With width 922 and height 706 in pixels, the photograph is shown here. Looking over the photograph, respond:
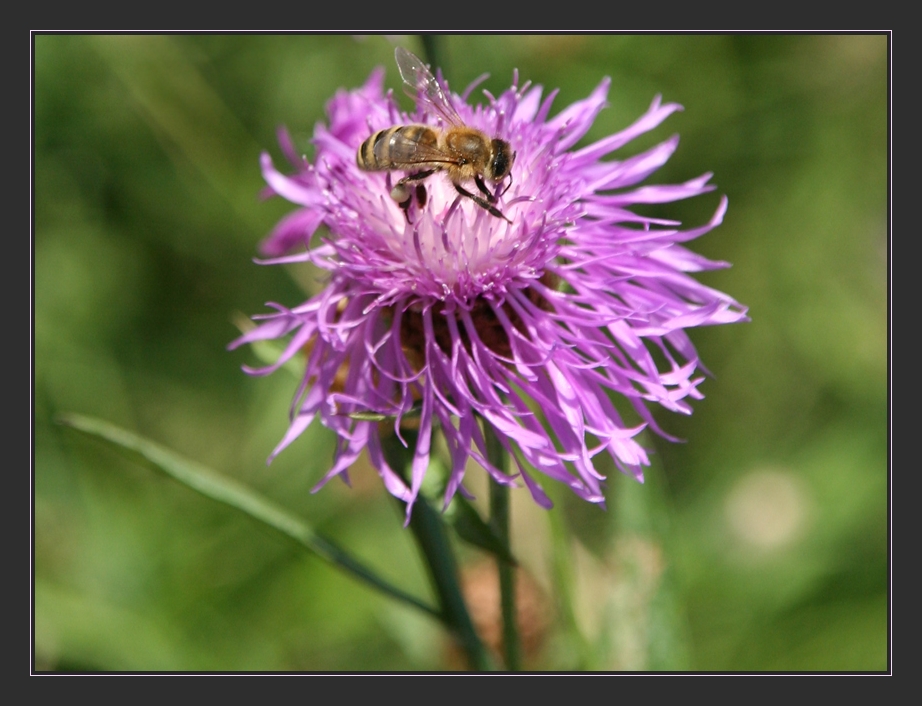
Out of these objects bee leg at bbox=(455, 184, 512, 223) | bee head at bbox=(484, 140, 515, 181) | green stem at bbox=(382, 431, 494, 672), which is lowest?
green stem at bbox=(382, 431, 494, 672)

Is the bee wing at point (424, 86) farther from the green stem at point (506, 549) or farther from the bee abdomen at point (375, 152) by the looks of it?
the green stem at point (506, 549)

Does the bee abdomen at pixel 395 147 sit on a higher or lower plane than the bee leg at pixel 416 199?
higher

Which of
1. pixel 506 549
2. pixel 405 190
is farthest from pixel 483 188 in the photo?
pixel 506 549

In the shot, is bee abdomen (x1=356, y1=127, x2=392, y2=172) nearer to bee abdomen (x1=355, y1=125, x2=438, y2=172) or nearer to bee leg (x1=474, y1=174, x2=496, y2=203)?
bee abdomen (x1=355, y1=125, x2=438, y2=172)

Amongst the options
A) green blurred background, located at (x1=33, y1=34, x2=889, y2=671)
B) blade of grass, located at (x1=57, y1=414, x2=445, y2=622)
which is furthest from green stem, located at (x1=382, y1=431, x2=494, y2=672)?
green blurred background, located at (x1=33, y1=34, x2=889, y2=671)

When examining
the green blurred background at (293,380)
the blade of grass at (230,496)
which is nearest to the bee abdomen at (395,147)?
the blade of grass at (230,496)

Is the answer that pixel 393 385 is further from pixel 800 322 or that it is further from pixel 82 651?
pixel 800 322

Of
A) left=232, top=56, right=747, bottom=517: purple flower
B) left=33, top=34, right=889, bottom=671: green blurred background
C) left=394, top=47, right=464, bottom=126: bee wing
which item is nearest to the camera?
left=232, top=56, right=747, bottom=517: purple flower

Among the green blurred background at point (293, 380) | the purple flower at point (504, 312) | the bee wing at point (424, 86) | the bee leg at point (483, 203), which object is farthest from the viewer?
the green blurred background at point (293, 380)
